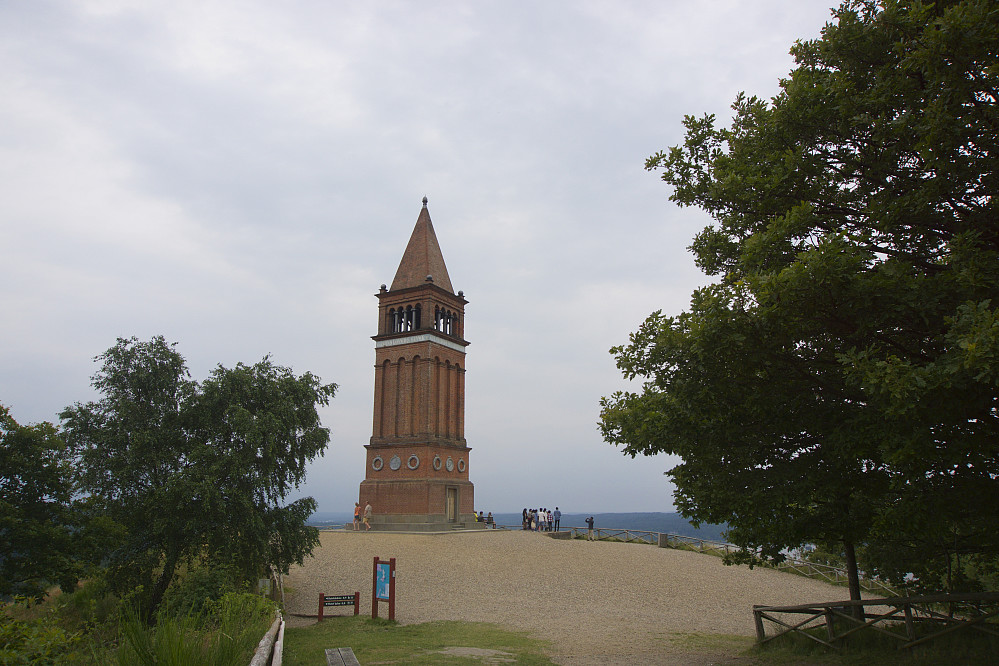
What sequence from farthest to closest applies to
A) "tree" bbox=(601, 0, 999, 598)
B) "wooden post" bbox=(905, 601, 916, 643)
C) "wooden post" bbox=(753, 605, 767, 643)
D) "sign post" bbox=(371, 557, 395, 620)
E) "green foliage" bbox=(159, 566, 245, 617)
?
"sign post" bbox=(371, 557, 395, 620) < "green foliage" bbox=(159, 566, 245, 617) < "wooden post" bbox=(753, 605, 767, 643) < "wooden post" bbox=(905, 601, 916, 643) < "tree" bbox=(601, 0, 999, 598)

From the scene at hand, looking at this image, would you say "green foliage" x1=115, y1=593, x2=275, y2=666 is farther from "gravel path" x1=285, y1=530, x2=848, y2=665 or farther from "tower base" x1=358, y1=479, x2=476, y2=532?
"tower base" x1=358, y1=479, x2=476, y2=532

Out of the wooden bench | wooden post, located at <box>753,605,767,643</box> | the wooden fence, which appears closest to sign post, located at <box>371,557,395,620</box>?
the wooden bench

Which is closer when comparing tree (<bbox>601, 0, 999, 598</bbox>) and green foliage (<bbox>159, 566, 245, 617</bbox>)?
tree (<bbox>601, 0, 999, 598</bbox>)

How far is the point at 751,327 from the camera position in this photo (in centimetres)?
786

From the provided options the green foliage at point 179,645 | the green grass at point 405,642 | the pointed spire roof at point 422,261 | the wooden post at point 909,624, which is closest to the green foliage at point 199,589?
the green grass at point 405,642

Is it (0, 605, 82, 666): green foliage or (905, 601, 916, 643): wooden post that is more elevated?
(0, 605, 82, 666): green foliage

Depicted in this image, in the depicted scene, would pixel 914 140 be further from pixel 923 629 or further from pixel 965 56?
pixel 923 629

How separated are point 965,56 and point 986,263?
221cm

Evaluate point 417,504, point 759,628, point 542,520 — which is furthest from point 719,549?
point 759,628

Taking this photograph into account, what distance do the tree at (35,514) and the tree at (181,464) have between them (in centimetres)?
94

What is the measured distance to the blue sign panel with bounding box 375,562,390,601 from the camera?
15312 mm

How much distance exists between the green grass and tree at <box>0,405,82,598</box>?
15.6 ft

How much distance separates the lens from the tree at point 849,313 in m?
7.02

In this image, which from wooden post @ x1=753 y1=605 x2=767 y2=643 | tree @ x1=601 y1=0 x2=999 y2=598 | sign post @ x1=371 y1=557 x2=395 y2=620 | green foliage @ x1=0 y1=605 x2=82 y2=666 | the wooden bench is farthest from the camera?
sign post @ x1=371 y1=557 x2=395 y2=620
